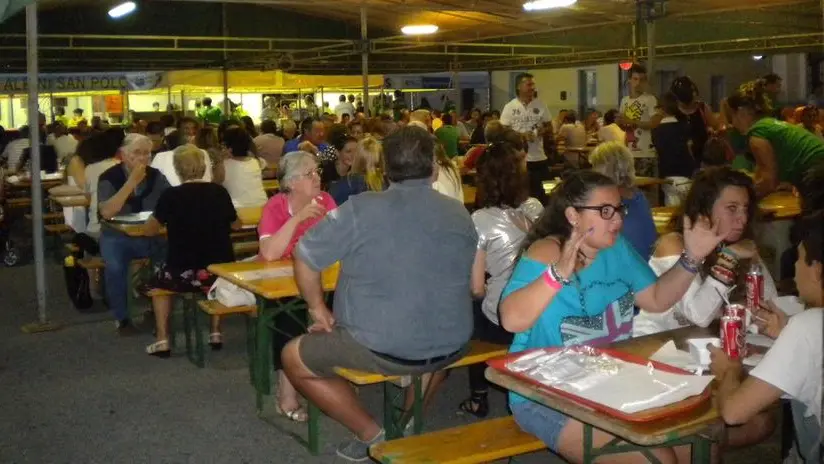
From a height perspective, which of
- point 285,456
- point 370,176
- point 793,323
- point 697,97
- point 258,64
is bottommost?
point 285,456

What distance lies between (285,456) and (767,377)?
2.46 meters

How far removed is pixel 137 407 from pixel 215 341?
1.12 meters

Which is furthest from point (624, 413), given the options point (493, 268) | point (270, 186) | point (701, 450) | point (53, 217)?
point (53, 217)

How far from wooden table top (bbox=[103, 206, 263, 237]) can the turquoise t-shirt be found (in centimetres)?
358

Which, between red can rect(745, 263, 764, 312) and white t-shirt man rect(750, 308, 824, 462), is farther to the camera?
red can rect(745, 263, 764, 312)

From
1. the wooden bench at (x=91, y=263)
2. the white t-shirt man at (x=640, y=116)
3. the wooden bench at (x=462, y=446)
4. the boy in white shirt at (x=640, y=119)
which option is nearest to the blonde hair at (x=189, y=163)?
the wooden bench at (x=91, y=263)

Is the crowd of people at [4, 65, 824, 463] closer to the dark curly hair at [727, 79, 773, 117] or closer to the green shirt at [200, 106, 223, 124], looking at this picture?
the dark curly hair at [727, 79, 773, 117]

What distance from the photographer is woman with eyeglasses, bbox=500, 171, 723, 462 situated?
9.37 ft

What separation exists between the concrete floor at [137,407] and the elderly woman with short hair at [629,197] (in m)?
0.99

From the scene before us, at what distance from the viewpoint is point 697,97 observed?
25.1 feet

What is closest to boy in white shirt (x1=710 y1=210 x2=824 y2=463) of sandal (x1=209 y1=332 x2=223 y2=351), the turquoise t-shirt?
the turquoise t-shirt

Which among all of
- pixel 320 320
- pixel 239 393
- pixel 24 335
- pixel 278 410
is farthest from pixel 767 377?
pixel 24 335

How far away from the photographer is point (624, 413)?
235 cm

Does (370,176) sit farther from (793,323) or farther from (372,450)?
(793,323)
